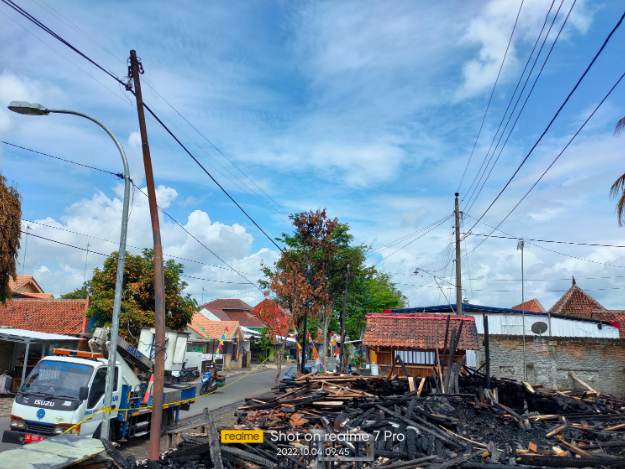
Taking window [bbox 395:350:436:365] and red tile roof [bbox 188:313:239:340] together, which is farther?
red tile roof [bbox 188:313:239:340]

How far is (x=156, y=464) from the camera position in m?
8.01

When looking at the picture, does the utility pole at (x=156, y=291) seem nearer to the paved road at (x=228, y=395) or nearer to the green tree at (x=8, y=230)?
the paved road at (x=228, y=395)

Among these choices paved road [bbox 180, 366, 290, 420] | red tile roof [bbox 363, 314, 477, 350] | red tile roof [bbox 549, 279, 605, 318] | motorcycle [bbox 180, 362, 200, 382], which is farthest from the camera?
red tile roof [bbox 549, 279, 605, 318]

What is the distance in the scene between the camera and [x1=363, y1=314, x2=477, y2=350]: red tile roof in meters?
19.8

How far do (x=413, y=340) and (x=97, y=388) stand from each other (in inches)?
529

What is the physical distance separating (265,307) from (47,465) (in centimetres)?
2076

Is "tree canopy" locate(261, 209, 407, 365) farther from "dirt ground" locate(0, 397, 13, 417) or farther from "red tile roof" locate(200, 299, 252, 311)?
"red tile roof" locate(200, 299, 252, 311)

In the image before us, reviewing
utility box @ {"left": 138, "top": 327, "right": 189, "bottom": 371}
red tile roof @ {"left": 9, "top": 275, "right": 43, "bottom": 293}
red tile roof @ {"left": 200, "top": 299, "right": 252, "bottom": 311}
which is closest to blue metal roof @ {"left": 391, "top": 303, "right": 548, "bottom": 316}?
utility box @ {"left": 138, "top": 327, "right": 189, "bottom": 371}

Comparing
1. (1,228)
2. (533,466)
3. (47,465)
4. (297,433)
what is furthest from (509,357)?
(1,228)

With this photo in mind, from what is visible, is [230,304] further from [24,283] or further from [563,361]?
[563,361]

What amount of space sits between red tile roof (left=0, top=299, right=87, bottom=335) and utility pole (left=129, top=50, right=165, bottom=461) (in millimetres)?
18227

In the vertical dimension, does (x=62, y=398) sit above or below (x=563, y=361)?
below

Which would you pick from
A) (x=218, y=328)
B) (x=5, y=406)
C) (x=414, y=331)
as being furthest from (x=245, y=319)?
(x=5, y=406)

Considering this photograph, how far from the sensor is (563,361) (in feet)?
61.1
